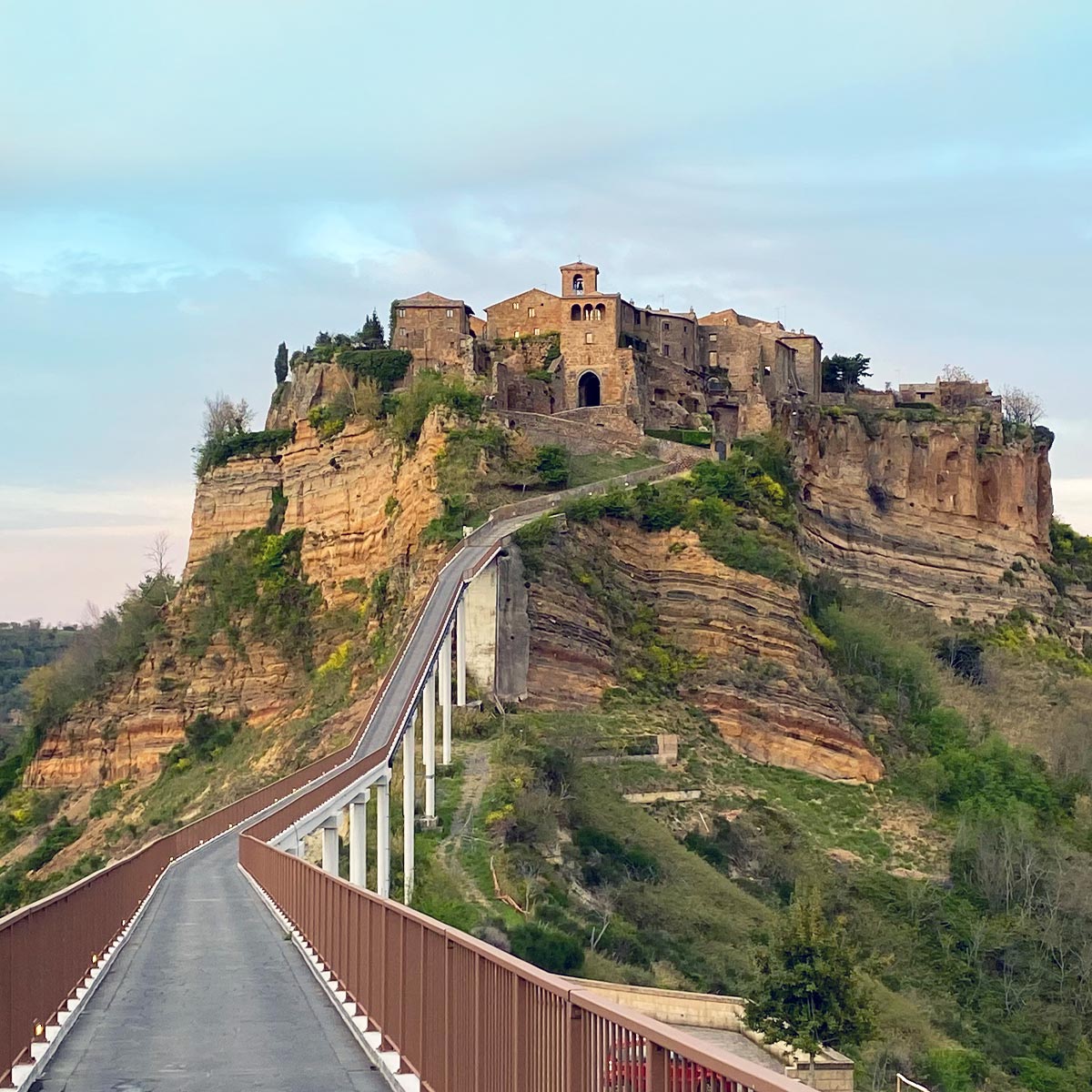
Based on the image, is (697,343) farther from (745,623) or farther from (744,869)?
(744,869)

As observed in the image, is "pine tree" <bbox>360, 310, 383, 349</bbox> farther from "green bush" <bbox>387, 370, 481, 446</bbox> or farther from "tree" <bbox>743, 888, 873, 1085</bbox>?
"tree" <bbox>743, 888, 873, 1085</bbox>

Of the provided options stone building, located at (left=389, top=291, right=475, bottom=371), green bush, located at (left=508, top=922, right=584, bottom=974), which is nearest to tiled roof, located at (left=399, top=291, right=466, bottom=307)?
stone building, located at (left=389, top=291, right=475, bottom=371)

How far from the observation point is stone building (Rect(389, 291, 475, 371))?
256 ft

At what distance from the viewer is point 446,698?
172ft

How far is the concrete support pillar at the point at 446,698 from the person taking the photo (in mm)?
52500

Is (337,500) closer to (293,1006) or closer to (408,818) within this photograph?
(408,818)

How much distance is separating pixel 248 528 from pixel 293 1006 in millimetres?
64269

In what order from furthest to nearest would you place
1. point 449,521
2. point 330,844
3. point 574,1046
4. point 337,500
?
point 337,500 → point 449,521 → point 330,844 → point 574,1046

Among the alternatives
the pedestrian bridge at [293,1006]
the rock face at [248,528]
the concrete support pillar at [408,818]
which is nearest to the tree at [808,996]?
the concrete support pillar at [408,818]

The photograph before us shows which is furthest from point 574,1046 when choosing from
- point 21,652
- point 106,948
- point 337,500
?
point 21,652

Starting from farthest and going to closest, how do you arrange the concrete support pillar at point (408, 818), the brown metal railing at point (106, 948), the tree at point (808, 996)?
the concrete support pillar at point (408, 818), the tree at point (808, 996), the brown metal railing at point (106, 948)

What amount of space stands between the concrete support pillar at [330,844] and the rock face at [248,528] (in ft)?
91.1

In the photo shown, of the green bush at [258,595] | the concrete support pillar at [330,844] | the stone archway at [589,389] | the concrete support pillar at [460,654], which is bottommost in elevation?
the concrete support pillar at [330,844]

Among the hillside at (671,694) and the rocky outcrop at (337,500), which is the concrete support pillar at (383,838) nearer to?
the hillside at (671,694)
